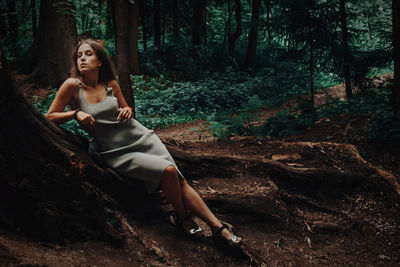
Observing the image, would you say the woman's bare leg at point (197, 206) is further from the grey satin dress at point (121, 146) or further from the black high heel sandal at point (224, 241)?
the grey satin dress at point (121, 146)

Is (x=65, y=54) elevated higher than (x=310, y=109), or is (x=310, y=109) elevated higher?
(x=65, y=54)

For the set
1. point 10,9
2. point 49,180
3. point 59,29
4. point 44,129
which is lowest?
point 49,180

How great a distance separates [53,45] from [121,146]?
361 inches

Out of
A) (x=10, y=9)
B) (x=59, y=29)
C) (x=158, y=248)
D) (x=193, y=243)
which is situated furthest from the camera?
(x=10, y=9)

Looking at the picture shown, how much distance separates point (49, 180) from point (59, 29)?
31.0ft

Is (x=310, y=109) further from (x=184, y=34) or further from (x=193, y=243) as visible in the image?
(x=184, y=34)

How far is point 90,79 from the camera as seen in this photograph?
350 cm

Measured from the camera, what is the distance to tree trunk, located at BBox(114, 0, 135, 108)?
286 inches

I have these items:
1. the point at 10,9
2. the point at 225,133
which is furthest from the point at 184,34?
the point at 225,133

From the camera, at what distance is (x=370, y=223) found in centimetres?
451

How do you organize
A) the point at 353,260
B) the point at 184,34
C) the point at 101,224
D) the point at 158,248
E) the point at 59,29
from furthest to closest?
the point at 184,34 < the point at 59,29 < the point at 353,260 < the point at 158,248 < the point at 101,224

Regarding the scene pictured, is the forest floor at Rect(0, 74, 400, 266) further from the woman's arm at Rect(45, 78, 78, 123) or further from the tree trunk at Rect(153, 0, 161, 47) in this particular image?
the tree trunk at Rect(153, 0, 161, 47)

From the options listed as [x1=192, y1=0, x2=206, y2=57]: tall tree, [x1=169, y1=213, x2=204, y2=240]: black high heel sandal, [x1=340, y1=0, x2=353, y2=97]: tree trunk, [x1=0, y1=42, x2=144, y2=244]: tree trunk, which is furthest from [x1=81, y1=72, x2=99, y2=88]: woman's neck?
[x1=192, y1=0, x2=206, y2=57]: tall tree

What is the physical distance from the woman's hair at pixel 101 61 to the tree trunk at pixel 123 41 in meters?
3.93
